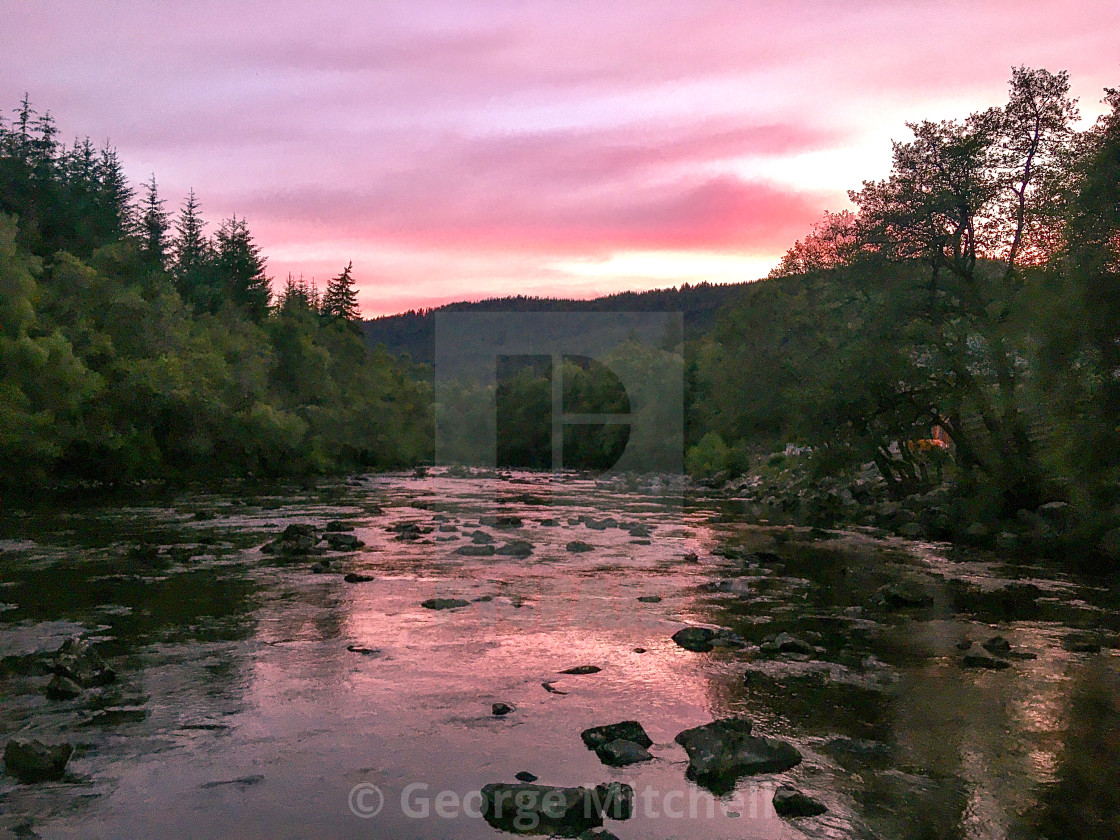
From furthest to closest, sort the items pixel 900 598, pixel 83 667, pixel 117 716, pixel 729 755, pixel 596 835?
pixel 900 598, pixel 83 667, pixel 117 716, pixel 729 755, pixel 596 835

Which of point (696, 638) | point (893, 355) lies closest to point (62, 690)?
point (696, 638)

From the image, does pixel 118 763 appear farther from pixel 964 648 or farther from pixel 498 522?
pixel 498 522

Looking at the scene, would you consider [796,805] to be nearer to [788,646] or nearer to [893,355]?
[788,646]

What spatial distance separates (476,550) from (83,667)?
13.6m

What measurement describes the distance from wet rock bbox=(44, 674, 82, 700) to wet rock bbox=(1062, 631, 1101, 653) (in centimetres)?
1353

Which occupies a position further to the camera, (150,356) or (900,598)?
(150,356)

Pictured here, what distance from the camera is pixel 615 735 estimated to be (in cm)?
913

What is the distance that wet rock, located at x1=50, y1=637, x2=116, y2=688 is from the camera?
10816mm

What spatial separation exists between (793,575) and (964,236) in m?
19.1

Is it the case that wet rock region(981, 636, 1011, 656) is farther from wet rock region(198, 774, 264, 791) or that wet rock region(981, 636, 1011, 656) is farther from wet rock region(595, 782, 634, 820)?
wet rock region(198, 774, 264, 791)

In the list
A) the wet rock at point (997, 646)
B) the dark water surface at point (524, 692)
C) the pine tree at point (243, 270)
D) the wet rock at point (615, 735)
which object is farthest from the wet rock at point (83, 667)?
the pine tree at point (243, 270)

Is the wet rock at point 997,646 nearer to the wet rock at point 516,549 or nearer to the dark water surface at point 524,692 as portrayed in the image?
the dark water surface at point 524,692

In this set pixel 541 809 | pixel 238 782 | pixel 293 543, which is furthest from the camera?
pixel 293 543

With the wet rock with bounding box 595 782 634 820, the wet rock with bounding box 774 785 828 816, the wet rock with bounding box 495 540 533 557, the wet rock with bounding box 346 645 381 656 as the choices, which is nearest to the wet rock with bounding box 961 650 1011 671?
the wet rock with bounding box 774 785 828 816
